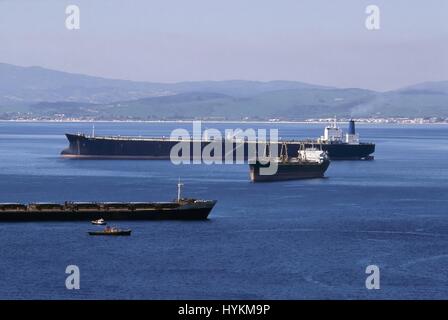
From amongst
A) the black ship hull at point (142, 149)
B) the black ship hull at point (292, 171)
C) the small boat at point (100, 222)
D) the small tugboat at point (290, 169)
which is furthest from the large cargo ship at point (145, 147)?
the small boat at point (100, 222)

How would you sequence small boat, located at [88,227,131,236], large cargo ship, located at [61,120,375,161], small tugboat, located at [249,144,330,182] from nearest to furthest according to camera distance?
small boat, located at [88,227,131,236] → small tugboat, located at [249,144,330,182] → large cargo ship, located at [61,120,375,161]

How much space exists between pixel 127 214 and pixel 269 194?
69.0 feet

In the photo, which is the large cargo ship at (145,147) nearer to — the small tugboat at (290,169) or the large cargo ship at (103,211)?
the small tugboat at (290,169)

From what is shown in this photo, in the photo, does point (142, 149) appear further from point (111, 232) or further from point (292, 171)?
point (111, 232)

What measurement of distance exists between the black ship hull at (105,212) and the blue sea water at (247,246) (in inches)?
42.6

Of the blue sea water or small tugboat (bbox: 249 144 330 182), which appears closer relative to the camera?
the blue sea water

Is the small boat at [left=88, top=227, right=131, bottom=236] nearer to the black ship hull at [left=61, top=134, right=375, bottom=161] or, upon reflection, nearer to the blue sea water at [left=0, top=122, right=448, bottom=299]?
the blue sea water at [left=0, top=122, right=448, bottom=299]

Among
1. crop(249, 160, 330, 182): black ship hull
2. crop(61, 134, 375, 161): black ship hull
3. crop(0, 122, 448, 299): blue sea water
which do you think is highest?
crop(61, 134, 375, 161): black ship hull

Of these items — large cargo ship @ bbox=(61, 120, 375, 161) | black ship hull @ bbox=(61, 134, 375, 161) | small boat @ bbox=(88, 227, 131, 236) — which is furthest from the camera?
black ship hull @ bbox=(61, 134, 375, 161)

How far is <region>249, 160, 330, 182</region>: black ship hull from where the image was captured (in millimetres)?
90062

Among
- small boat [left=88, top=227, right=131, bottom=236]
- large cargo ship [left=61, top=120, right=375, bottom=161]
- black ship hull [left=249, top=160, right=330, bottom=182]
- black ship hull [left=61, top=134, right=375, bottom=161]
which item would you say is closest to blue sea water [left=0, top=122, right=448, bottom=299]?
small boat [left=88, top=227, right=131, bottom=236]

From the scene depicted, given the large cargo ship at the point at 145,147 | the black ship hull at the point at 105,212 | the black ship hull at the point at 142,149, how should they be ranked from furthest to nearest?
the black ship hull at the point at 142,149 → the large cargo ship at the point at 145,147 → the black ship hull at the point at 105,212

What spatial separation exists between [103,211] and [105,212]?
135mm

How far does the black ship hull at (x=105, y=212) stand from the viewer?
56.6 metres
